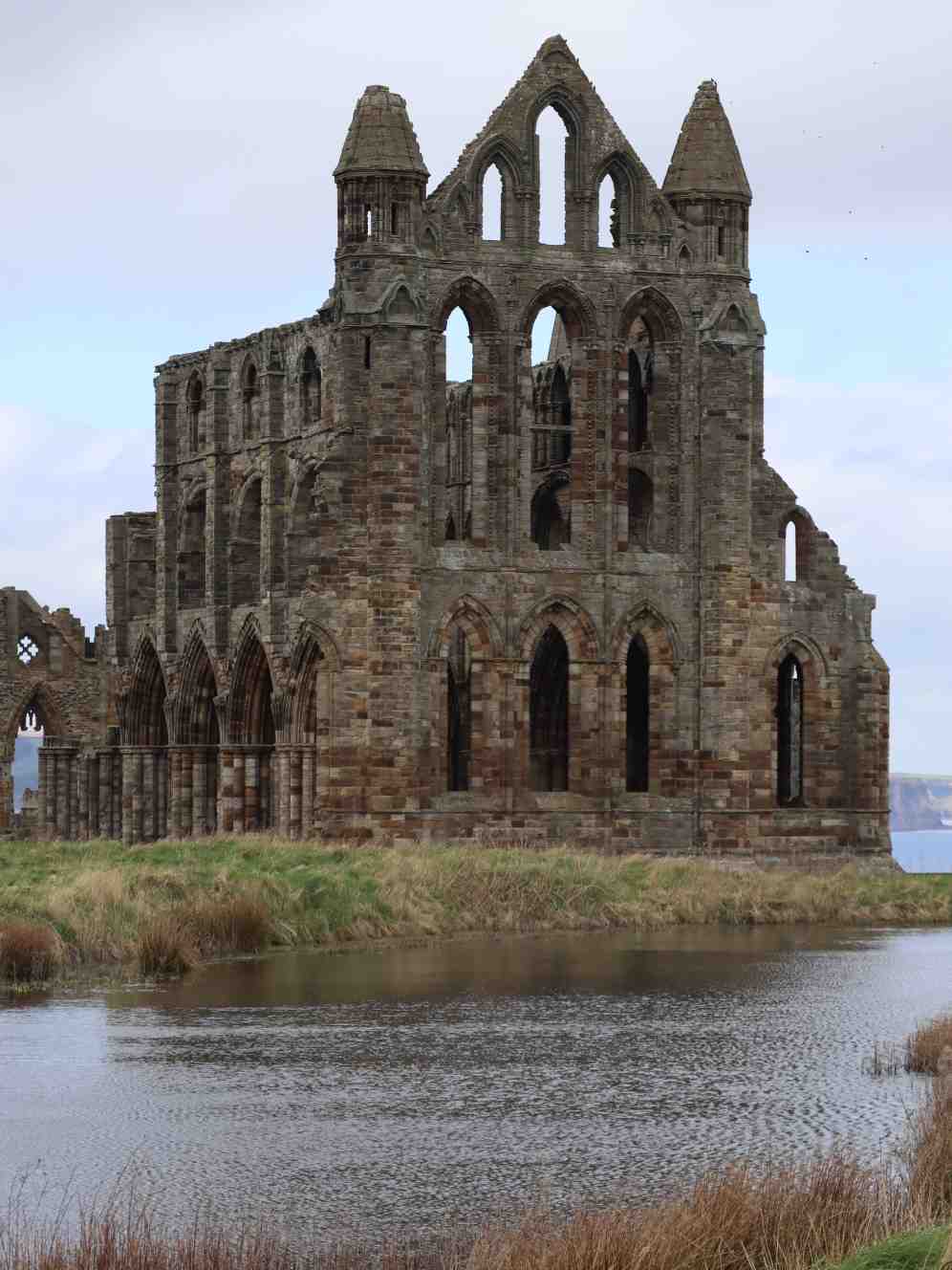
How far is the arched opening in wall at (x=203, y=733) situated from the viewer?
65.1m

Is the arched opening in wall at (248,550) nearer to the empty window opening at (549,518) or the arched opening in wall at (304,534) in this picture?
the arched opening in wall at (304,534)

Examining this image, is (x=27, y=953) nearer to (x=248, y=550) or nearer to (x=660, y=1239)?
(x=660, y=1239)

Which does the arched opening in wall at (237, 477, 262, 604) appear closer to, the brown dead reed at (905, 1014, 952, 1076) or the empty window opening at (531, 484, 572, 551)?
the empty window opening at (531, 484, 572, 551)

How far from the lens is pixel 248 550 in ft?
210

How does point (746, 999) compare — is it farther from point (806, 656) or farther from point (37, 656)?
point (37, 656)

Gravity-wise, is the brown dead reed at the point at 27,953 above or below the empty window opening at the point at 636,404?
below

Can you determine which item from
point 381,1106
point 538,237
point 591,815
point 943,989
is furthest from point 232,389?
point 381,1106

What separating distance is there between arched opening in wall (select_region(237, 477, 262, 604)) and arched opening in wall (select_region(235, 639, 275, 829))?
2.03 meters

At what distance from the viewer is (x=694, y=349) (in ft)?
191

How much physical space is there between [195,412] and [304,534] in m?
10.4

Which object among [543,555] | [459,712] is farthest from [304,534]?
[459,712]

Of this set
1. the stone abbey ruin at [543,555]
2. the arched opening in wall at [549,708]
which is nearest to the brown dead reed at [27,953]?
the stone abbey ruin at [543,555]

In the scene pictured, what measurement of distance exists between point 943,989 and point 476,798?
71.4 ft

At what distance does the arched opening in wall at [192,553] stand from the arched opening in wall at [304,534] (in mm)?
6416
